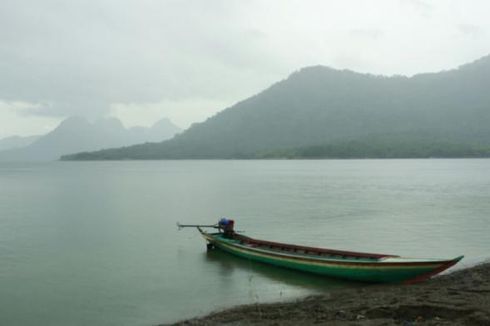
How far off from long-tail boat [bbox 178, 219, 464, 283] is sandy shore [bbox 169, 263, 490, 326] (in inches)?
21.4

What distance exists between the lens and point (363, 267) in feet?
59.8

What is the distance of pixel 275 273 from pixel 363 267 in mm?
4477

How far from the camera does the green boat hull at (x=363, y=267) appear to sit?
17327 mm

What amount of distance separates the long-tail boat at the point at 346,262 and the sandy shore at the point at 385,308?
54 centimetres

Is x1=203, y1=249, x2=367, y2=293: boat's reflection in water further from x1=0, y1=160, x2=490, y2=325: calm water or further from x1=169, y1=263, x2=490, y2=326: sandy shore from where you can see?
x1=169, y1=263, x2=490, y2=326: sandy shore

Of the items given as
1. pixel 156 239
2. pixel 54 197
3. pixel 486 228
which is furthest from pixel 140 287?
pixel 54 197

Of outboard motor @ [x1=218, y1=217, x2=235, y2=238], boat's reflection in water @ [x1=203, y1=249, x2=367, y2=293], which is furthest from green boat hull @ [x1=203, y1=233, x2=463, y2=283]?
outboard motor @ [x1=218, y1=217, x2=235, y2=238]

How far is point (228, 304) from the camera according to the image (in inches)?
693

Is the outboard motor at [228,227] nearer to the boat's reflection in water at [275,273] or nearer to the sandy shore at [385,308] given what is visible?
the boat's reflection in water at [275,273]

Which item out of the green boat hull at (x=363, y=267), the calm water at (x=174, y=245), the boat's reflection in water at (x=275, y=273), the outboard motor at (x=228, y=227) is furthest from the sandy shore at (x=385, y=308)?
the outboard motor at (x=228, y=227)

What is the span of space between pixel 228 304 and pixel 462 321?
8511 millimetres

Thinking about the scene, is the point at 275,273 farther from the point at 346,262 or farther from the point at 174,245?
the point at 174,245

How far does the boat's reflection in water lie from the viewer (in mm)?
18953

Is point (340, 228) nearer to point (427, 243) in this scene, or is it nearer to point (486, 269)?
point (427, 243)
